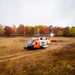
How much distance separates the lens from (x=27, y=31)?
166 meters

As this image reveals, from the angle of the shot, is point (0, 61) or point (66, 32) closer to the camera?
point (0, 61)

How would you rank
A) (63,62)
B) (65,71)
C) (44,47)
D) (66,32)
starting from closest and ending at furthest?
(65,71) → (63,62) → (44,47) → (66,32)

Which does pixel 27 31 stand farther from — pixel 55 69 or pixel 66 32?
pixel 55 69

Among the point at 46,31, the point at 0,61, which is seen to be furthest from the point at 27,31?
the point at 0,61

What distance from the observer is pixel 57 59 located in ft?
94.6

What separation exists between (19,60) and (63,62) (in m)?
7.39

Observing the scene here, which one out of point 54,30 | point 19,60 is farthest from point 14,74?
point 54,30

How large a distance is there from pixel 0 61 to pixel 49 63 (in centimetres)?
845

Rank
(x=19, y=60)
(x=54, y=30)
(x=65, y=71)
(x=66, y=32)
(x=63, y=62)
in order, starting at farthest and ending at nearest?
1. (x=54, y=30)
2. (x=66, y=32)
3. (x=19, y=60)
4. (x=63, y=62)
5. (x=65, y=71)

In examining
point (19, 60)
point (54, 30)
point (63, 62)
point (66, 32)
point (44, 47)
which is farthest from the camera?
Answer: point (54, 30)

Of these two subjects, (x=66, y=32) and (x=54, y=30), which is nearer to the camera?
(x=66, y=32)

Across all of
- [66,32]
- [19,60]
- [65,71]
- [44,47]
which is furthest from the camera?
[66,32]

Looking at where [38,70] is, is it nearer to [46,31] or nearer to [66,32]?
[66,32]

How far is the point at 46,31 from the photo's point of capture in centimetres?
16900
